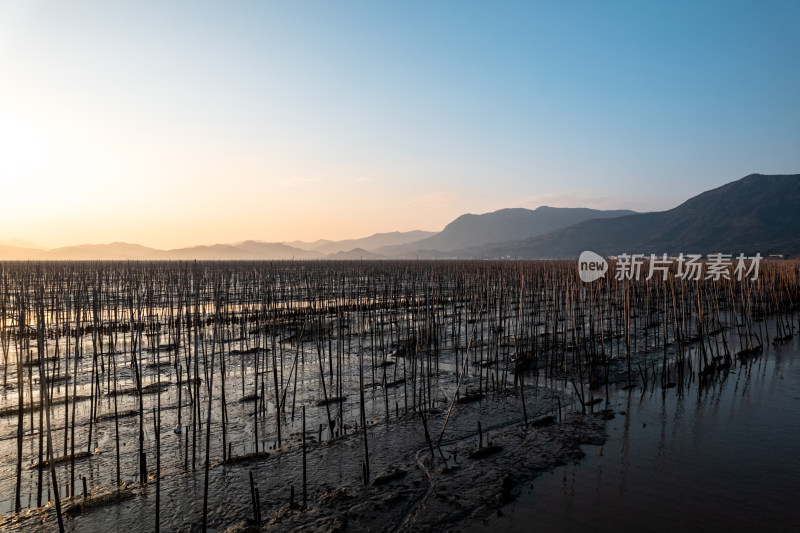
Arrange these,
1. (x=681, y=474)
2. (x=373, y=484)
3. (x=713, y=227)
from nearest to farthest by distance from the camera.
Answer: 1. (x=373, y=484)
2. (x=681, y=474)
3. (x=713, y=227)

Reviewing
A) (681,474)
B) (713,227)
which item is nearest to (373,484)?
(681,474)

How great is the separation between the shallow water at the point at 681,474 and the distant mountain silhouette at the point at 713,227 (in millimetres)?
117643

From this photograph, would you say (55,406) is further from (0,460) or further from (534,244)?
(534,244)

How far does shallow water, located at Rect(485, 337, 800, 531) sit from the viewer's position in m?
4.11

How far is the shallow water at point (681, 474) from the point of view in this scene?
4.11 meters

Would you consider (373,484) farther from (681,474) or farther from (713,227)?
(713,227)

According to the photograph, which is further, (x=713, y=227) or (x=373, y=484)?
(x=713, y=227)

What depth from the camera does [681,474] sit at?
196 inches

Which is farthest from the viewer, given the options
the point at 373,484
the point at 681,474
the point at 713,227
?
the point at 713,227

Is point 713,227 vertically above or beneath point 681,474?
above

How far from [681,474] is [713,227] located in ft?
517

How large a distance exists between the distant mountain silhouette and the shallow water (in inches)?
4632

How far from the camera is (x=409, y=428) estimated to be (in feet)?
21.0

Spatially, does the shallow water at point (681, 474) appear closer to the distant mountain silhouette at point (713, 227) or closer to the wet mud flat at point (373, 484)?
the wet mud flat at point (373, 484)
